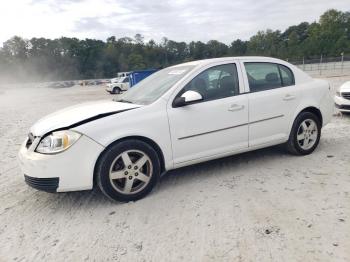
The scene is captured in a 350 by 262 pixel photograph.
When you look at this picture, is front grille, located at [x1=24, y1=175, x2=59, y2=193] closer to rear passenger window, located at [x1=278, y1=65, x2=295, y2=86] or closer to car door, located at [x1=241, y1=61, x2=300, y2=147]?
car door, located at [x1=241, y1=61, x2=300, y2=147]

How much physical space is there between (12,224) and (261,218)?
259 centimetres

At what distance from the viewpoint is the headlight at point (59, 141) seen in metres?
3.39

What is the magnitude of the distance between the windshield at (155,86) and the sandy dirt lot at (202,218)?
3.77ft

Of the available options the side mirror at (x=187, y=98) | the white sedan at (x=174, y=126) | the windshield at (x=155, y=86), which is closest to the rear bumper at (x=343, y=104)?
the white sedan at (x=174, y=126)

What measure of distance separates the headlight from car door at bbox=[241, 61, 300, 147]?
92.0 inches

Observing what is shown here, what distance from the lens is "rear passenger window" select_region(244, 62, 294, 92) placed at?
4.48m

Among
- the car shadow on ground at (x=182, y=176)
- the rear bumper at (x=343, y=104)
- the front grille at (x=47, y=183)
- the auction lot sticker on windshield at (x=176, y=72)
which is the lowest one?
the car shadow on ground at (x=182, y=176)

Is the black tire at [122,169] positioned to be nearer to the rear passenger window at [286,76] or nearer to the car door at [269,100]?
the car door at [269,100]

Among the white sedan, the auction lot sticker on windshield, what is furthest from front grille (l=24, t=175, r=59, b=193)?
the auction lot sticker on windshield

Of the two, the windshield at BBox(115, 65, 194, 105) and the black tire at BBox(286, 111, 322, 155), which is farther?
the black tire at BBox(286, 111, 322, 155)

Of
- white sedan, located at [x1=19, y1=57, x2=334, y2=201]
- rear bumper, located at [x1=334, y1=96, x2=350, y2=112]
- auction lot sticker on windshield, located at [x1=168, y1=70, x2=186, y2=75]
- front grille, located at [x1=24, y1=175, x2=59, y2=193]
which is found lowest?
rear bumper, located at [x1=334, y1=96, x2=350, y2=112]

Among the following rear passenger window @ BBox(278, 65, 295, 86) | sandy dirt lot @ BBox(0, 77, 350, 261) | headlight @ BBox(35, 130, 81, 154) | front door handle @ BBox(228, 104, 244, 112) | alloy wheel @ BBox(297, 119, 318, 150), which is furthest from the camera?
alloy wheel @ BBox(297, 119, 318, 150)

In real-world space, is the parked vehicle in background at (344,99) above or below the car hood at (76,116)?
below

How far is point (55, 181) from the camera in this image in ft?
11.2
